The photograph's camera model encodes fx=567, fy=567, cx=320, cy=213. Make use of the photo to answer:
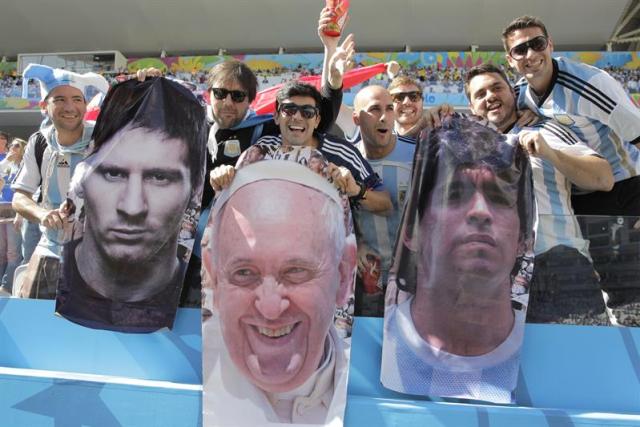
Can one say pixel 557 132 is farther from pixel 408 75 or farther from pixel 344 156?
pixel 408 75

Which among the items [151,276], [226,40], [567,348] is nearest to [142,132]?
[151,276]

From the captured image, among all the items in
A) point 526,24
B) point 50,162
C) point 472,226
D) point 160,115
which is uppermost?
point 526,24

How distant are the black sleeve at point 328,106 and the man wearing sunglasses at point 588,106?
0.90 metres

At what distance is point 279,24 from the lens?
20891 mm

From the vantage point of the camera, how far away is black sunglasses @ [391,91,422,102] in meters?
3.43

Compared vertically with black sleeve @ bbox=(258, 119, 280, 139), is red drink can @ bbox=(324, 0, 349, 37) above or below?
above

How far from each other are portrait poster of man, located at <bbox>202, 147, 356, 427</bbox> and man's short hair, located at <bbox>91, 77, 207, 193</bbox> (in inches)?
17.4

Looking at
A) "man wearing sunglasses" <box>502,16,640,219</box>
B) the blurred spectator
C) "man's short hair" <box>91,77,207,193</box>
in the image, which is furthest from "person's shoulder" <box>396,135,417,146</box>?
the blurred spectator

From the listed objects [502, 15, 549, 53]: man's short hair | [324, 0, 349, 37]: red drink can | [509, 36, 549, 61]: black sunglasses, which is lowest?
[509, 36, 549, 61]: black sunglasses

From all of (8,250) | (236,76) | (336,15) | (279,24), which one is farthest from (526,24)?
(279,24)

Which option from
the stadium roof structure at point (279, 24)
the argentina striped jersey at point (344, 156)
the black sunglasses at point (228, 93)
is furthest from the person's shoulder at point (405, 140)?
the stadium roof structure at point (279, 24)

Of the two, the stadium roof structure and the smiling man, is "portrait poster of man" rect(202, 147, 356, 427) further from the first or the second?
the stadium roof structure

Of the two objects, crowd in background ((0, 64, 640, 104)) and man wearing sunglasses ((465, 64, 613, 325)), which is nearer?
man wearing sunglasses ((465, 64, 613, 325))

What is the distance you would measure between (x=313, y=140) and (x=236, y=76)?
606 mm
